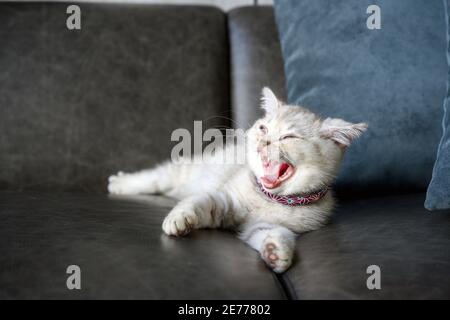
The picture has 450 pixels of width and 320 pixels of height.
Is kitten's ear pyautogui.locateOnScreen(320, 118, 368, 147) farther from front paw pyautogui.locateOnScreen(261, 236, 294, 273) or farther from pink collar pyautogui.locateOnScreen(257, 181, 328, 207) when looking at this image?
front paw pyautogui.locateOnScreen(261, 236, 294, 273)

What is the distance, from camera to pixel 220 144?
1.70 metres

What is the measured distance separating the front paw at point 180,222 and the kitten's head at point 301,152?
26 centimetres

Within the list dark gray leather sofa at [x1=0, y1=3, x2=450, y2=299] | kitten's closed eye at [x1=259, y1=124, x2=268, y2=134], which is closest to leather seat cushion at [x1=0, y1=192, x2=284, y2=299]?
dark gray leather sofa at [x1=0, y1=3, x2=450, y2=299]

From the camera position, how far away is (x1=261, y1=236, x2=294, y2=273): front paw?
2.82 ft

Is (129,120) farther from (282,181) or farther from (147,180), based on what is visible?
(282,181)

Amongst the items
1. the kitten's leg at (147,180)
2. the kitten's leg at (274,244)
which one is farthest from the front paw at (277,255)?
the kitten's leg at (147,180)

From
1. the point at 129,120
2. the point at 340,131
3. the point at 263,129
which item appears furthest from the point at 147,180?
the point at 340,131

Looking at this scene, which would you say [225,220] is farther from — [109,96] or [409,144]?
[109,96]

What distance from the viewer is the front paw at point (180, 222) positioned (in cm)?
94

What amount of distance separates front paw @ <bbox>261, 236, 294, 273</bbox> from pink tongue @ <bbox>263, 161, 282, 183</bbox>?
0.27m

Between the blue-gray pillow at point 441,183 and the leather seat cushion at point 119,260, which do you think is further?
the blue-gray pillow at point 441,183

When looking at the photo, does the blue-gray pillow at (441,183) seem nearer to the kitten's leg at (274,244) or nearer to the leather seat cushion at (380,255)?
the leather seat cushion at (380,255)

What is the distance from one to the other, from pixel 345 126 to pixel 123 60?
953 millimetres
